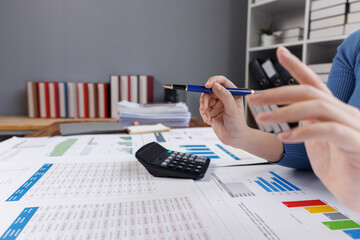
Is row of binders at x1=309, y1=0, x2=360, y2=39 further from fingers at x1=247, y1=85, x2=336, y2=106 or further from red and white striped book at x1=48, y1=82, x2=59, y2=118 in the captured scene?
red and white striped book at x1=48, y1=82, x2=59, y2=118

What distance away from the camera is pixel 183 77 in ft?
6.88

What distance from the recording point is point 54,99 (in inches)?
67.9

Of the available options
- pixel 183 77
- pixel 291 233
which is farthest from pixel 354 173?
pixel 183 77

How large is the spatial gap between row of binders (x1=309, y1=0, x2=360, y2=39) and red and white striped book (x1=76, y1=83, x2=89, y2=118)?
1.51m

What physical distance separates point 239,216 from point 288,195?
0.13m

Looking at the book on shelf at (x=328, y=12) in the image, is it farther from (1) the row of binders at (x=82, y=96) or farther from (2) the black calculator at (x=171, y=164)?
(2) the black calculator at (x=171, y=164)

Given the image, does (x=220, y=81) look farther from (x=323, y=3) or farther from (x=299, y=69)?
(x=323, y=3)

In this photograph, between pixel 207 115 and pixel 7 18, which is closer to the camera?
pixel 207 115

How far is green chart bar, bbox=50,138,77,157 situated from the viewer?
2.17 feet

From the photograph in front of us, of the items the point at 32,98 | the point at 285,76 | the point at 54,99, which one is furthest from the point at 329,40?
the point at 32,98

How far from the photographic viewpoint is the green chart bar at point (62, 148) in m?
0.66

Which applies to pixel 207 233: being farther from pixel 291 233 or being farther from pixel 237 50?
pixel 237 50

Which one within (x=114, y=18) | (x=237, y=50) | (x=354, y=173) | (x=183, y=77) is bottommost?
(x=354, y=173)

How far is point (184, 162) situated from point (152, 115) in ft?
2.05
